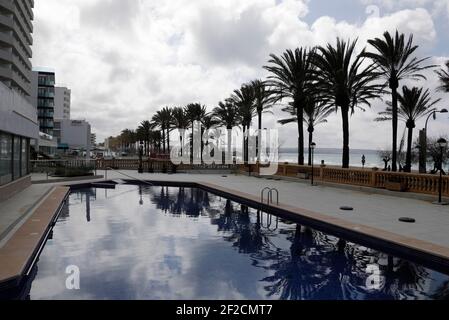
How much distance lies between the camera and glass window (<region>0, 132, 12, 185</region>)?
18266mm

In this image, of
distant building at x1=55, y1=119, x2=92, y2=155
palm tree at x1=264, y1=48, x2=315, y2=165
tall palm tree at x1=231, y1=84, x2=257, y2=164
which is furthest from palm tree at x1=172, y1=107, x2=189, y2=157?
distant building at x1=55, y1=119, x2=92, y2=155

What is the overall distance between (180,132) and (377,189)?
55385 mm

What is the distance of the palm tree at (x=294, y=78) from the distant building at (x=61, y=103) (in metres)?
154

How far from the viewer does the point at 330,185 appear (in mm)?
27844

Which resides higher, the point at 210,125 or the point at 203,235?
the point at 210,125

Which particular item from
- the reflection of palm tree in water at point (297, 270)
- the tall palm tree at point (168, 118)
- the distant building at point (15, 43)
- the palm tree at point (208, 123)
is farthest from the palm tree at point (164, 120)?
the reflection of palm tree in water at point (297, 270)

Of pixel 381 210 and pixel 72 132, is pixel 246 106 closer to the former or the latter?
pixel 381 210

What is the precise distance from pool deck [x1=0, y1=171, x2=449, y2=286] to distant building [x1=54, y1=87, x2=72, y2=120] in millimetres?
160341

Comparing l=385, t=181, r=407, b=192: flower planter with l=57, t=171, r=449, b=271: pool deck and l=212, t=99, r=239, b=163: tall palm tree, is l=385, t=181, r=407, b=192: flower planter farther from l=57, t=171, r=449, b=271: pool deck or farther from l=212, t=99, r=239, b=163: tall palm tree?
l=212, t=99, r=239, b=163: tall palm tree

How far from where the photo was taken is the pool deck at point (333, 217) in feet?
32.4

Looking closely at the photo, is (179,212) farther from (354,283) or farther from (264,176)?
(264,176)
